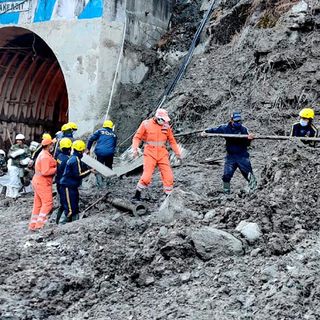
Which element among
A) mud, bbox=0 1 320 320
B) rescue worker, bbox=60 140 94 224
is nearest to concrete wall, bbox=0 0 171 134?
mud, bbox=0 1 320 320

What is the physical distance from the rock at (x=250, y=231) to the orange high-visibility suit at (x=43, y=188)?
359 centimetres

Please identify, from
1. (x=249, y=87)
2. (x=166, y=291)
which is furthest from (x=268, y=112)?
(x=166, y=291)

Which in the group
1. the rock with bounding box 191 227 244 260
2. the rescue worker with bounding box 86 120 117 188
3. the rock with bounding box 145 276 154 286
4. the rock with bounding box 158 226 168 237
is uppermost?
the rescue worker with bounding box 86 120 117 188

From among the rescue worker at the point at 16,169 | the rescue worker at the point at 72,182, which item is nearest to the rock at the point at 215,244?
the rescue worker at the point at 72,182

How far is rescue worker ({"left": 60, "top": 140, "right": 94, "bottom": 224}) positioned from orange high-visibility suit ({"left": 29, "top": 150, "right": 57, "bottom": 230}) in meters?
0.33

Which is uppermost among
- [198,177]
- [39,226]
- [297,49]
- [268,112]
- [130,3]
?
[130,3]

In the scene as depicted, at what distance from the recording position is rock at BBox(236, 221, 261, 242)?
5.66 metres

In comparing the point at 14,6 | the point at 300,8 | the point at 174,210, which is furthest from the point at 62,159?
the point at 14,6

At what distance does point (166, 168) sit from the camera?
8047 mm

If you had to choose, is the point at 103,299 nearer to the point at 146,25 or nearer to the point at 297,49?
the point at 297,49

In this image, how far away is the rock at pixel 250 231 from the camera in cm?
566

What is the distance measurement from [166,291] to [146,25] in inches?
412

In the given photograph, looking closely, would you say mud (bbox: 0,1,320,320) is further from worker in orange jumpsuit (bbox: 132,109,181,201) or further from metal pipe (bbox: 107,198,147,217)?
worker in orange jumpsuit (bbox: 132,109,181,201)

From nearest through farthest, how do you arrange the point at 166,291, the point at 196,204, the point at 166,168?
the point at 166,291 → the point at 196,204 → the point at 166,168
